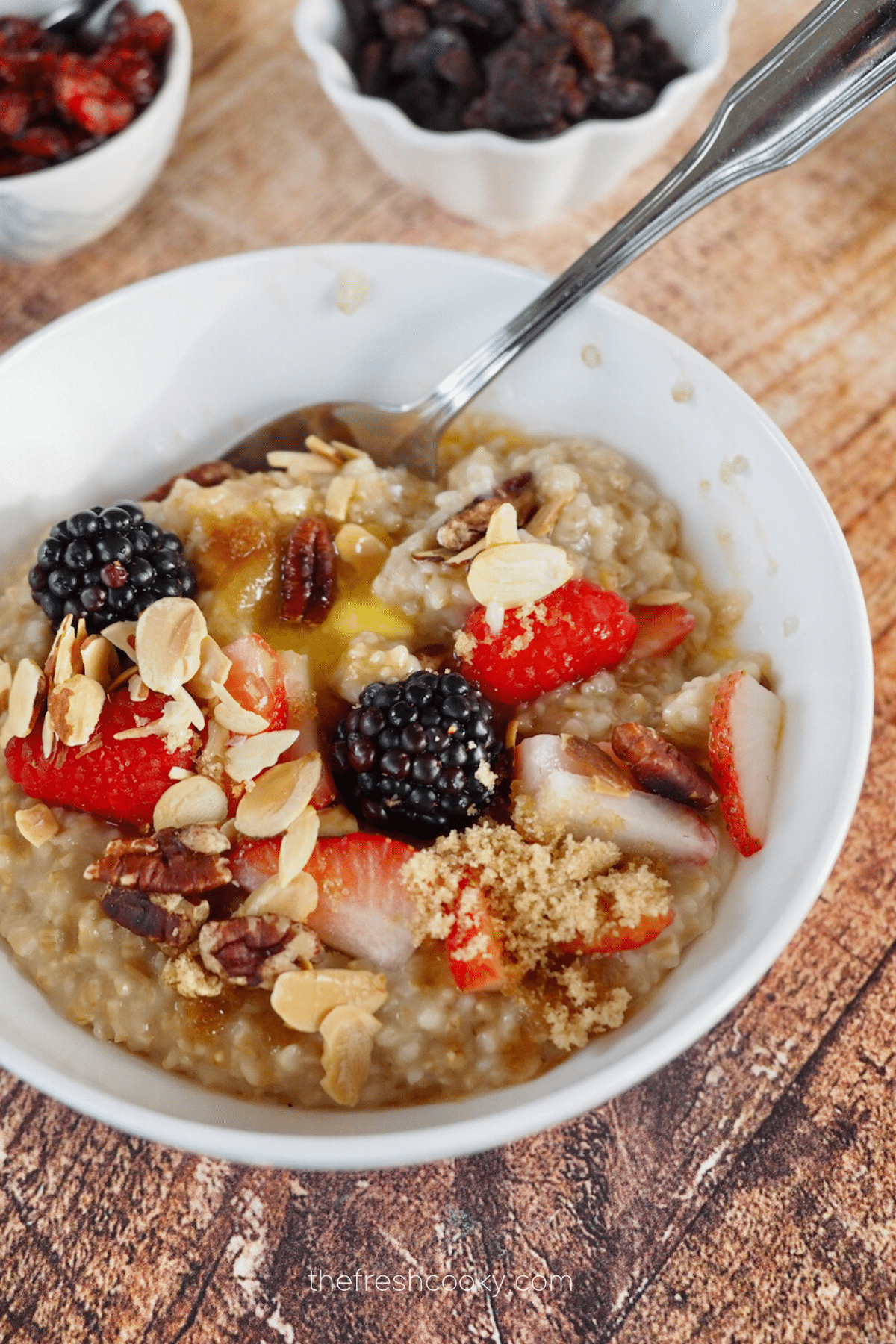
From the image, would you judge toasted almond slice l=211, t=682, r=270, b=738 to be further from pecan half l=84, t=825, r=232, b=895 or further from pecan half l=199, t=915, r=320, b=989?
pecan half l=199, t=915, r=320, b=989

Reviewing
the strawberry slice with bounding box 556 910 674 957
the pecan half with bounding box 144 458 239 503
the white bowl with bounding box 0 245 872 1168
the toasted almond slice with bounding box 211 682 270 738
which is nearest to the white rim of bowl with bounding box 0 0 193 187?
the white bowl with bounding box 0 245 872 1168

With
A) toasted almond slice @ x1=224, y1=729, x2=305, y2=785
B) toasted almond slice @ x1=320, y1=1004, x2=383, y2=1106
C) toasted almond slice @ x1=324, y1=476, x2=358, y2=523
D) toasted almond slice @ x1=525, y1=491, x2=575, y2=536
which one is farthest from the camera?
toasted almond slice @ x1=324, y1=476, x2=358, y2=523

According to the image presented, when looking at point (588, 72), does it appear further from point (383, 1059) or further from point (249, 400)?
point (383, 1059)

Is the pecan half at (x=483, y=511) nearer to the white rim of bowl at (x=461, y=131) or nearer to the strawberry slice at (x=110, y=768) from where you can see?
the strawberry slice at (x=110, y=768)

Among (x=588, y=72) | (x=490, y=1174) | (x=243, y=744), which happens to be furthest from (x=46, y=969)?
(x=588, y=72)

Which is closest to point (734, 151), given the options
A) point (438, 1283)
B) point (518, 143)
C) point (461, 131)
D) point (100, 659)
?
point (518, 143)

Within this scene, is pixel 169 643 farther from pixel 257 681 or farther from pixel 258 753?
pixel 258 753
